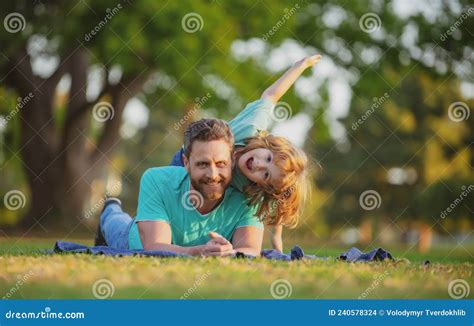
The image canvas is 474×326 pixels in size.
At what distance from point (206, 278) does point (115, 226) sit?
6.53 feet

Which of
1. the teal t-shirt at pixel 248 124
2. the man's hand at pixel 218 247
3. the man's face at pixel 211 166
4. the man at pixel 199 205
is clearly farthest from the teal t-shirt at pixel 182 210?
the man's hand at pixel 218 247

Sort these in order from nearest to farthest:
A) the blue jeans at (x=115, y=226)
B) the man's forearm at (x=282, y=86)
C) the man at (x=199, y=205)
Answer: the man at (x=199, y=205)
the blue jeans at (x=115, y=226)
the man's forearm at (x=282, y=86)

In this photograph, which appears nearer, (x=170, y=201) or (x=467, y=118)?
(x=170, y=201)

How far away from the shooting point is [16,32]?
11547 mm

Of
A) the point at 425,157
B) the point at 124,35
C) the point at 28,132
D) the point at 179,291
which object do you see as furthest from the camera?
the point at 425,157

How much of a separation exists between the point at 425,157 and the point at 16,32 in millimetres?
14623

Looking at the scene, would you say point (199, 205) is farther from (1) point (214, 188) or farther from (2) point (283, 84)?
(2) point (283, 84)

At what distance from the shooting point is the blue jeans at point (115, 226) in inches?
222

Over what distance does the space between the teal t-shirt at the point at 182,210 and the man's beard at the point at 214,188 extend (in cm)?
18

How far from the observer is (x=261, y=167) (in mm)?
4840

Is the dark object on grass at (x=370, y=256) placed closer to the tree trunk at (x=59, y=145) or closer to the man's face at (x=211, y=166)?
the man's face at (x=211, y=166)

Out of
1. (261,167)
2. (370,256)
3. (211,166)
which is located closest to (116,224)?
(211,166)

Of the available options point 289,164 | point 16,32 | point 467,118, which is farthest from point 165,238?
point 467,118

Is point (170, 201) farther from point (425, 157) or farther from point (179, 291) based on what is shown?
point (425, 157)
